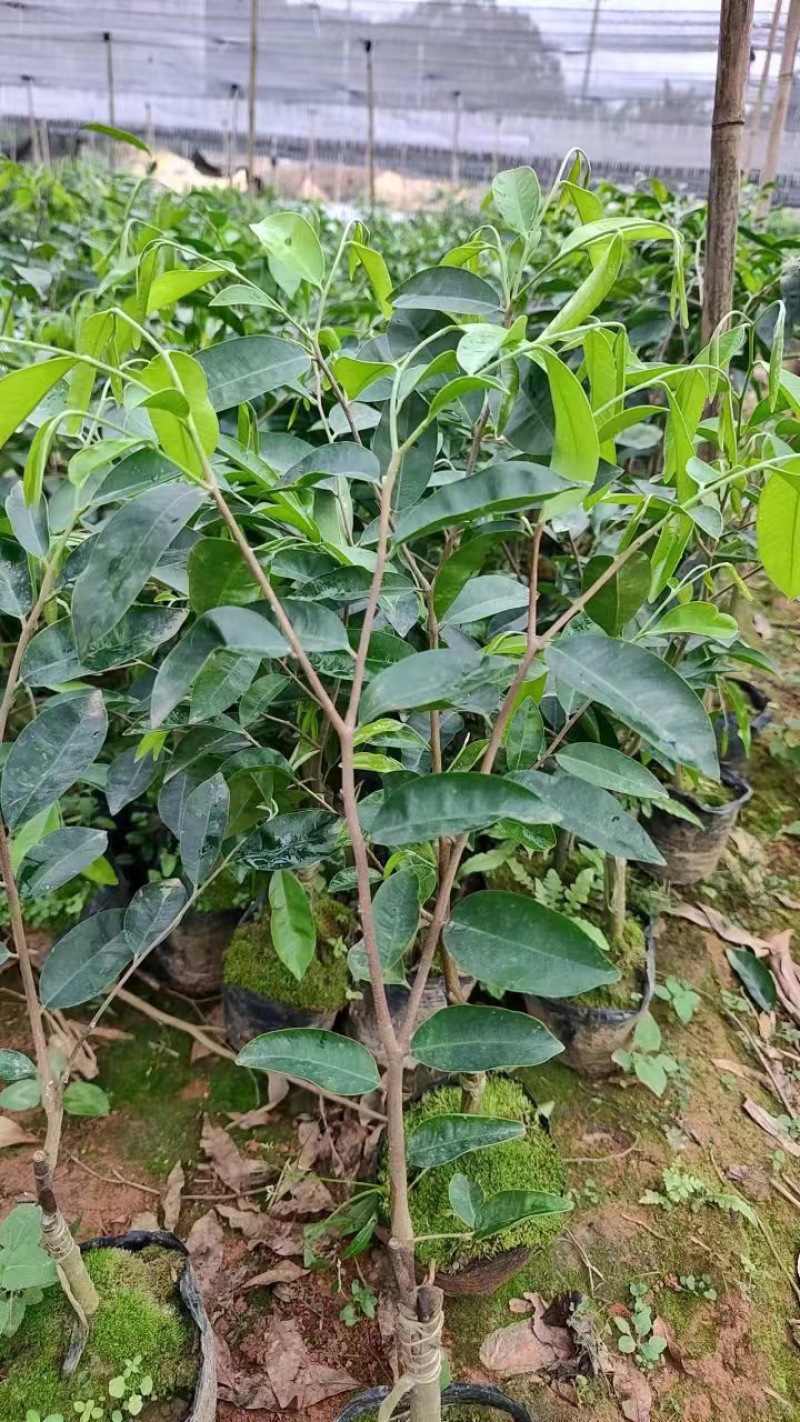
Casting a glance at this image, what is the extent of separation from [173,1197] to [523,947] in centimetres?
104

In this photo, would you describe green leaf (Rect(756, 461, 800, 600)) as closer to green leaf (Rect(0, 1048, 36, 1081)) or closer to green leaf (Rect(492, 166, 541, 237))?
green leaf (Rect(492, 166, 541, 237))

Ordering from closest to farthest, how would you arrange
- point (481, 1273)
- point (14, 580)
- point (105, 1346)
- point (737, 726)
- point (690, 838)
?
point (14, 580), point (105, 1346), point (481, 1273), point (690, 838), point (737, 726)

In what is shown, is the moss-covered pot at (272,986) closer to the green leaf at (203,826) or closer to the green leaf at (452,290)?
the green leaf at (203,826)

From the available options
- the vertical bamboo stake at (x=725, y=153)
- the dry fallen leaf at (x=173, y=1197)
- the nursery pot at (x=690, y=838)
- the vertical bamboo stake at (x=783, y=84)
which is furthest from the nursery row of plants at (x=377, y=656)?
the vertical bamboo stake at (x=783, y=84)

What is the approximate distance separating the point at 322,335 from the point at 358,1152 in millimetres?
1225

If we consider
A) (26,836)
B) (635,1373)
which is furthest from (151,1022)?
(635,1373)

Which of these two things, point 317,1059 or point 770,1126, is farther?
point 770,1126

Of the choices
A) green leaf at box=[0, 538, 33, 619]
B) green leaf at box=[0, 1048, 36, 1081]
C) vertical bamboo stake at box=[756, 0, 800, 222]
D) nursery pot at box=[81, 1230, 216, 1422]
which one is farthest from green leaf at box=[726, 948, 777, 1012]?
vertical bamboo stake at box=[756, 0, 800, 222]

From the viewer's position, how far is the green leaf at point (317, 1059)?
2.33 feet

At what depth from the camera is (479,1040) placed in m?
0.70

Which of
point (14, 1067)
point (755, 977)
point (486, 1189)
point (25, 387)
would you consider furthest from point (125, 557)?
point (755, 977)

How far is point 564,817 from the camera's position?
28.4 inches

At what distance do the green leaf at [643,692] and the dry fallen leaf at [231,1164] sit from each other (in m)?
1.18

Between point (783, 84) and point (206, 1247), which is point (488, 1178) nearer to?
point (206, 1247)
